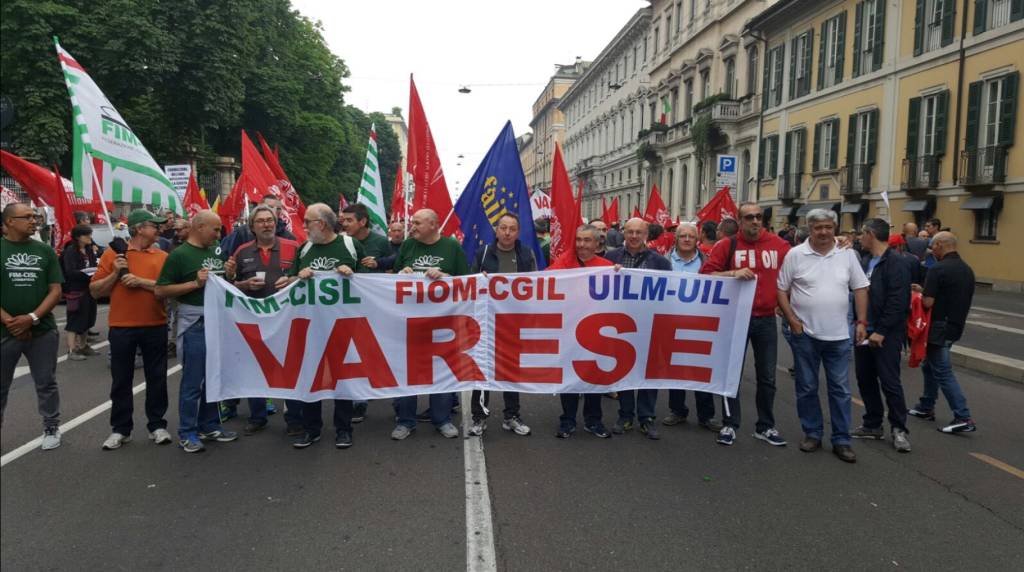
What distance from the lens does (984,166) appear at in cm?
2114

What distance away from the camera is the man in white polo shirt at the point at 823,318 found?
18.1 feet

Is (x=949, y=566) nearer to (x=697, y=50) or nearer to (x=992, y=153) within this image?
(x=992, y=153)

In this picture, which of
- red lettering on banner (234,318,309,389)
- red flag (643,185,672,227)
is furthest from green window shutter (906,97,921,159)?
red lettering on banner (234,318,309,389)

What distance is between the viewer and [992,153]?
2094 centimetres

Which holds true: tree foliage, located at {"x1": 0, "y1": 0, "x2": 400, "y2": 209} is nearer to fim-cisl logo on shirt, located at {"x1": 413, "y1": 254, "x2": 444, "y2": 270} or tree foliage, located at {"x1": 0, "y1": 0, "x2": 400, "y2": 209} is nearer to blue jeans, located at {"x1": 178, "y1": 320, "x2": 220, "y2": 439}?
blue jeans, located at {"x1": 178, "y1": 320, "x2": 220, "y2": 439}

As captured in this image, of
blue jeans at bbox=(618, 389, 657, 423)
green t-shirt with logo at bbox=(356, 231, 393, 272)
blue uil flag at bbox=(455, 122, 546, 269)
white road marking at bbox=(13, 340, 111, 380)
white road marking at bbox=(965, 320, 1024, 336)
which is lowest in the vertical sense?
white road marking at bbox=(13, 340, 111, 380)

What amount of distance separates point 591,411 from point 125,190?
4315mm

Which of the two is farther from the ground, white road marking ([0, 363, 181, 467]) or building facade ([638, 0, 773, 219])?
building facade ([638, 0, 773, 219])

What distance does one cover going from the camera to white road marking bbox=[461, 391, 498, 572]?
3635 mm

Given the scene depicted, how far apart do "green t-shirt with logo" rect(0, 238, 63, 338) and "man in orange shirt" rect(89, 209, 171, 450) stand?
318 mm

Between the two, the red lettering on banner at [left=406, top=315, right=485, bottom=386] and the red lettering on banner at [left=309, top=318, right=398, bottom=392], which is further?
the red lettering on banner at [left=406, top=315, right=485, bottom=386]

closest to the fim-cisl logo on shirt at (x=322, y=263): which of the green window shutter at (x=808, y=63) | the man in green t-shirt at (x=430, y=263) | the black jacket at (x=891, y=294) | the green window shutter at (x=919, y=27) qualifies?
the man in green t-shirt at (x=430, y=263)

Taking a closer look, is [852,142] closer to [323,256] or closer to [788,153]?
[788,153]

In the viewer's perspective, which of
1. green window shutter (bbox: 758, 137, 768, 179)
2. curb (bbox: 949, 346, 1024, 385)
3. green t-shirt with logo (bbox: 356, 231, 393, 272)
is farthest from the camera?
green window shutter (bbox: 758, 137, 768, 179)
